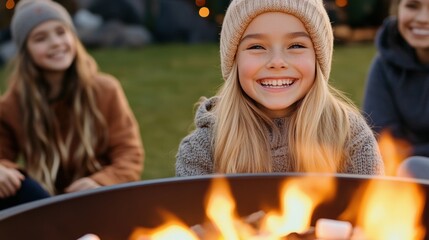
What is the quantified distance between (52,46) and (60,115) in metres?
0.25

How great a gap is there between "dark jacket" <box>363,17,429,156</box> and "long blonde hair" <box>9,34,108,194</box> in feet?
3.19

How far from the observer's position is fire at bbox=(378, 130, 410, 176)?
7.37ft

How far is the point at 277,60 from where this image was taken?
4.93 ft

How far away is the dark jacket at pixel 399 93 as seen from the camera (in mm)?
2426

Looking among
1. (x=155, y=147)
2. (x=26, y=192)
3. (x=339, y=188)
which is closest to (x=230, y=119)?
(x=339, y=188)

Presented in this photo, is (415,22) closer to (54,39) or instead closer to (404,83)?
(404,83)

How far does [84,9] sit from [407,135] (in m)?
6.34

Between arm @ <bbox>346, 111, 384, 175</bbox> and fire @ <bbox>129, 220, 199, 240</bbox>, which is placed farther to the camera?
arm @ <bbox>346, 111, 384, 175</bbox>

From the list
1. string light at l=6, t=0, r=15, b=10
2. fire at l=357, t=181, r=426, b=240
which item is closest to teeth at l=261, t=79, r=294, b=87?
fire at l=357, t=181, r=426, b=240

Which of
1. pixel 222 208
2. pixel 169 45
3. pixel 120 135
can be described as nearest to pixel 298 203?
pixel 222 208

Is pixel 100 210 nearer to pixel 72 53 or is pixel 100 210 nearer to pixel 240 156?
pixel 240 156

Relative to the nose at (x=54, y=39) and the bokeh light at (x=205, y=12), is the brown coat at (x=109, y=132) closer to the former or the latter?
the nose at (x=54, y=39)

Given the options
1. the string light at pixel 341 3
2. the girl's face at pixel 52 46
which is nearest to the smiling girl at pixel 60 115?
the girl's face at pixel 52 46

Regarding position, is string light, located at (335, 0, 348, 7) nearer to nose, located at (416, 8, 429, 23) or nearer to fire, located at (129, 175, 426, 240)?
nose, located at (416, 8, 429, 23)
